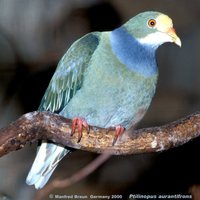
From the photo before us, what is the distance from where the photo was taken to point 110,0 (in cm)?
210

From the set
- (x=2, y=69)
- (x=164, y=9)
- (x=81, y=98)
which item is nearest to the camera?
(x=81, y=98)

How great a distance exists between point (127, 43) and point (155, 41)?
0.10 m

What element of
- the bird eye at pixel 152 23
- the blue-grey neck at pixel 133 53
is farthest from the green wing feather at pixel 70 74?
the bird eye at pixel 152 23

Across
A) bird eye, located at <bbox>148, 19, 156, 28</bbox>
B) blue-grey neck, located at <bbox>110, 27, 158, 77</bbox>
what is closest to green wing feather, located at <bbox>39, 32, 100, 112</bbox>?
blue-grey neck, located at <bbox>110, 27, 158, 77</bbox>

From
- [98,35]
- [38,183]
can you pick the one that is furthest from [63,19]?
[38,183]

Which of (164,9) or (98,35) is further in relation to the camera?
(164,9)

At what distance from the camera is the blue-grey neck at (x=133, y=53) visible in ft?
4.94

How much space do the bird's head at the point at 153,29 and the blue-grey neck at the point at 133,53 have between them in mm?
21

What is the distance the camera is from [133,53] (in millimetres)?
1531

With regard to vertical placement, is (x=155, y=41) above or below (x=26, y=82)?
above

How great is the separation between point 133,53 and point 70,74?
0.75ft

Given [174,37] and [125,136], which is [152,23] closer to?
[174,37]

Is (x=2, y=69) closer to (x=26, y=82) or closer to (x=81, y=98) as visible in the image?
(x=26, y=82)

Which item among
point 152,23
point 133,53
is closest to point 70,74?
point 133,53
